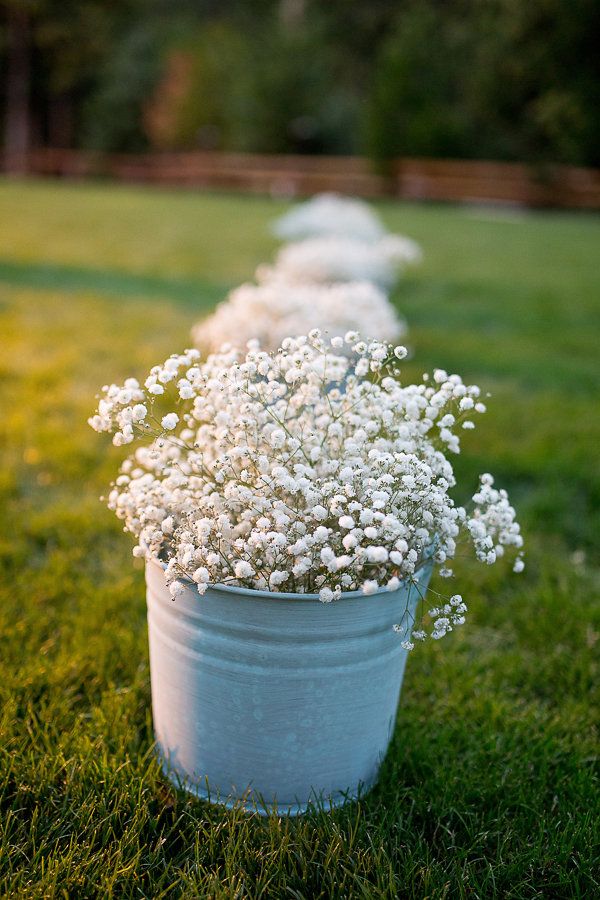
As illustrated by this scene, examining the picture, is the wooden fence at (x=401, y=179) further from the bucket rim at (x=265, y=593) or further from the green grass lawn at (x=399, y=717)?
the bucket rim at (x=265, y=593)

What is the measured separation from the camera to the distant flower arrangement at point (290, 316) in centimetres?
370

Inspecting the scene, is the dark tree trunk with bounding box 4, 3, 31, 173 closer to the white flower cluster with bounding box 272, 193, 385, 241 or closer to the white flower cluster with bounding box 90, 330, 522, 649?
the white flower cluster with bounding box 272, 193, 385, 241

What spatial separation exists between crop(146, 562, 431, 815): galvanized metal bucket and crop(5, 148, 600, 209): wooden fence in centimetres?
2384

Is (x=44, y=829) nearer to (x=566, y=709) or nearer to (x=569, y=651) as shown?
(x=566, y=709)

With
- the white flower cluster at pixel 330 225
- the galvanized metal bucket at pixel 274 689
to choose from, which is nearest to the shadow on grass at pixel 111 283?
the white flower cluster at pixel 330 225

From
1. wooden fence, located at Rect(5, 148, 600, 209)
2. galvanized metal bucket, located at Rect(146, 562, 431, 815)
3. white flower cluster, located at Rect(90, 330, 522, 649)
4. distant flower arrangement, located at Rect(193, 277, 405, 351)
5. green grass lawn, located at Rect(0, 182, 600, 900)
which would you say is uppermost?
white flower cluster, located at Rect(90, 330, 522, 649)

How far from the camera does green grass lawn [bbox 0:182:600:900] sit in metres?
1.66

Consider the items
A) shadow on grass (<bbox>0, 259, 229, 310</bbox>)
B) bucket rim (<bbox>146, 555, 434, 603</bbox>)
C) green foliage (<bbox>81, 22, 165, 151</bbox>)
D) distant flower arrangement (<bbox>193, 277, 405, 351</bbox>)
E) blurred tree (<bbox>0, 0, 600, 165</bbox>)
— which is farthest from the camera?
green foliage (<bbox>81, 22, 165, 151</bbox>)

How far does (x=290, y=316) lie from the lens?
12.5 ft

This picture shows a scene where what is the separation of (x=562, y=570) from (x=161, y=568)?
190 centimetres

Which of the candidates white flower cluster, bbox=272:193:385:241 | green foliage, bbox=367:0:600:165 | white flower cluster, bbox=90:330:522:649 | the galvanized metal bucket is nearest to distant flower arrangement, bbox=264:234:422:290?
white flower cluster, bbox=272:193:385:241

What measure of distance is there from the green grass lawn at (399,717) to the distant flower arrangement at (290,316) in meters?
0.82

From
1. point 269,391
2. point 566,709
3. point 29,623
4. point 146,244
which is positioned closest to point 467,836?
point 566,709

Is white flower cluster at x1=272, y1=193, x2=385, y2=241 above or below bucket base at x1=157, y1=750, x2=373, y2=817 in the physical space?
below
